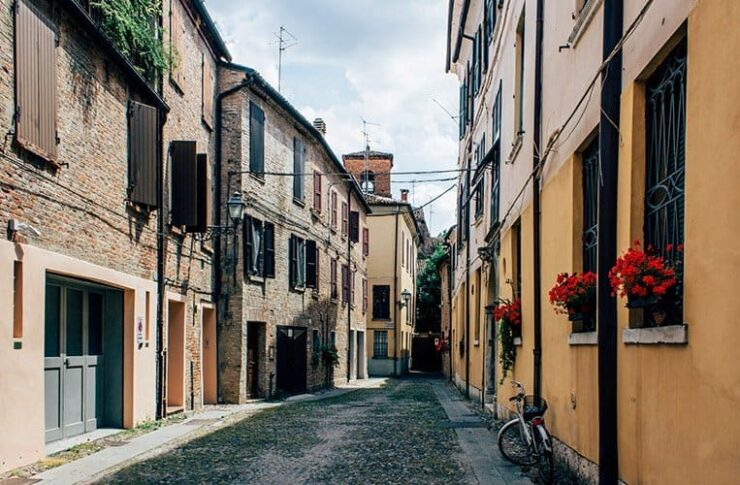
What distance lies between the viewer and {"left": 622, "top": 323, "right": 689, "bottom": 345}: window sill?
183 inches

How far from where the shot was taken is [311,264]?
25344 mm

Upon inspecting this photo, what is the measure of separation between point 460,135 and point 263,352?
10897 mm

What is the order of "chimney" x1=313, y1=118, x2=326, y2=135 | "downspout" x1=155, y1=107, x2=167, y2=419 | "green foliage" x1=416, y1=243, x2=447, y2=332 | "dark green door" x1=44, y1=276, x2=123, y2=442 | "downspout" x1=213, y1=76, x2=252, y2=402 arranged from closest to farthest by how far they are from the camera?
"dark green door" x1=44, y1=276, x2=123, y2=442
"downspout" x1=155, y1=107, x2=167, y2=419
"downspout" x1=213, y1=76, x2=252, y2=402
"chimney" x1=313, y1=118, x2=326, y2=135
"green foliage" x1=416, y1=243, x2=447, y2=332

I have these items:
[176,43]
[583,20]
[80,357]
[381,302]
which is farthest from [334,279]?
[583,20]

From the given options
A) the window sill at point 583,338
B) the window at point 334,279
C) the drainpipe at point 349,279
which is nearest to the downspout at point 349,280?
the drainpipe at point 349,279

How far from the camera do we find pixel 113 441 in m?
11.0

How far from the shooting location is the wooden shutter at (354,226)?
32.9 meters

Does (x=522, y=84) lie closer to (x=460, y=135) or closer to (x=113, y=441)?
(x=113, y=441)

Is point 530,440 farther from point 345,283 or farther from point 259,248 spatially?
point 345,283

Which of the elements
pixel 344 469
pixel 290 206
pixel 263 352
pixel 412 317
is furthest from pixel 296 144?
pixel 412 317

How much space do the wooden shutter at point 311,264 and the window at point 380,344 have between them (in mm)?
17772

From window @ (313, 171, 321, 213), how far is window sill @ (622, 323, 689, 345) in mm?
20134

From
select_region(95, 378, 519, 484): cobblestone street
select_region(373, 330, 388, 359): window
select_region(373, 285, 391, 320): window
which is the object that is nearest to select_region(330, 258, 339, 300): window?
select_region(95, 378, 519, 484): cobblestone street

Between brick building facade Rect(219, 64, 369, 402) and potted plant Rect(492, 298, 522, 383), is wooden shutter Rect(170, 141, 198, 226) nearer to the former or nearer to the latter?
brick building facade Rect(219, 64, 369, 402)
